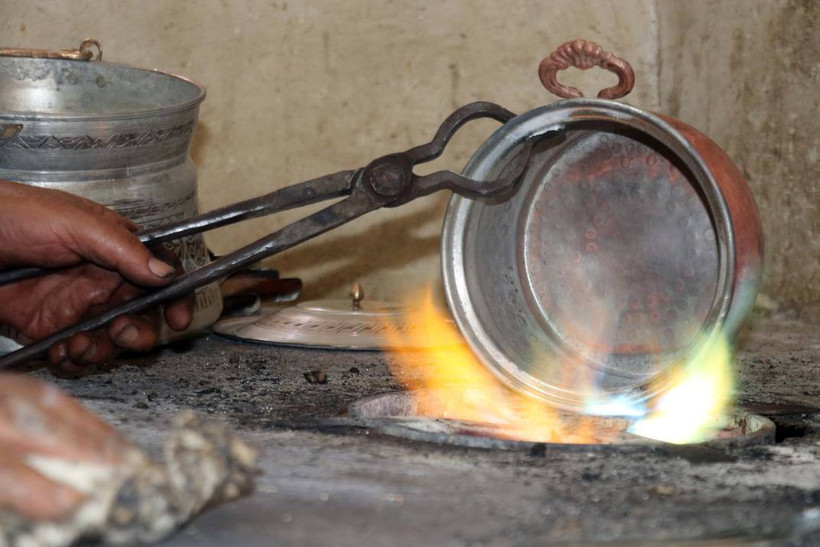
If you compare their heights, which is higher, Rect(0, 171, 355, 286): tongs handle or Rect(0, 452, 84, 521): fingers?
Rect(0, 171, 355, 286): tongs handle

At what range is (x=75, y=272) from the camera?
184 cm

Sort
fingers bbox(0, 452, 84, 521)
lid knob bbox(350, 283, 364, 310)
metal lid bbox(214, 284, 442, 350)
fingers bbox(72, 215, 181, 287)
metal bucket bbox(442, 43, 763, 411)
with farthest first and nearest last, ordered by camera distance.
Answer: lid knob bbox(350, 283, 364, 310), metal lid bbox(214, 284, 442, 350), metal bucket bbox(442, 43, 763, 411), fingers bbox(72, 215, 181, 287), fingers bbox(0, 452, 84, 521)

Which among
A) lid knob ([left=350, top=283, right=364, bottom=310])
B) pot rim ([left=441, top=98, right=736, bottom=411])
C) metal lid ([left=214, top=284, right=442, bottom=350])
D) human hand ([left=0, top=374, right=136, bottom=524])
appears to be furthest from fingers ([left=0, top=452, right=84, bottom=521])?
lid knob ([left=350, top=283, right=364, bottom=310])

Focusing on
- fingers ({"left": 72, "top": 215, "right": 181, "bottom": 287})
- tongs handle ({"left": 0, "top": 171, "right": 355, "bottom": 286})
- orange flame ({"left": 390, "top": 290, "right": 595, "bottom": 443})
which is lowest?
orange flame ({"left": 390, "top": 290, "right": 595, "bottom": 443})

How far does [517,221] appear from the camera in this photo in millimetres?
1939

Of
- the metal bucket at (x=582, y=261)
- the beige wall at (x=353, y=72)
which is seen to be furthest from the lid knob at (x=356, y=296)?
the beige wall at (x=353, y=72)

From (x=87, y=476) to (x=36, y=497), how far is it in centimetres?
5

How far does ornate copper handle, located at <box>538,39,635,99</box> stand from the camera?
5.50ft

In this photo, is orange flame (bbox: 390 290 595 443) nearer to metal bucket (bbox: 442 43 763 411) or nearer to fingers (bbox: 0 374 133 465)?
metal bucket (bbox: 442 43 763 411)

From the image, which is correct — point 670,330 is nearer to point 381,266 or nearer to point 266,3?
point 381,266

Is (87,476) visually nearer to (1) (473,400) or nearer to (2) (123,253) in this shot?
(2) (123,253)

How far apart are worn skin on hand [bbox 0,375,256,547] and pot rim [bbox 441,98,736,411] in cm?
69

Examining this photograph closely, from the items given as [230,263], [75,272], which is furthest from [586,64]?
[75,272]

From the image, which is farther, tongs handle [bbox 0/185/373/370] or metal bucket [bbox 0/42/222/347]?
metal bucket [bbox 0/42/222/347]
